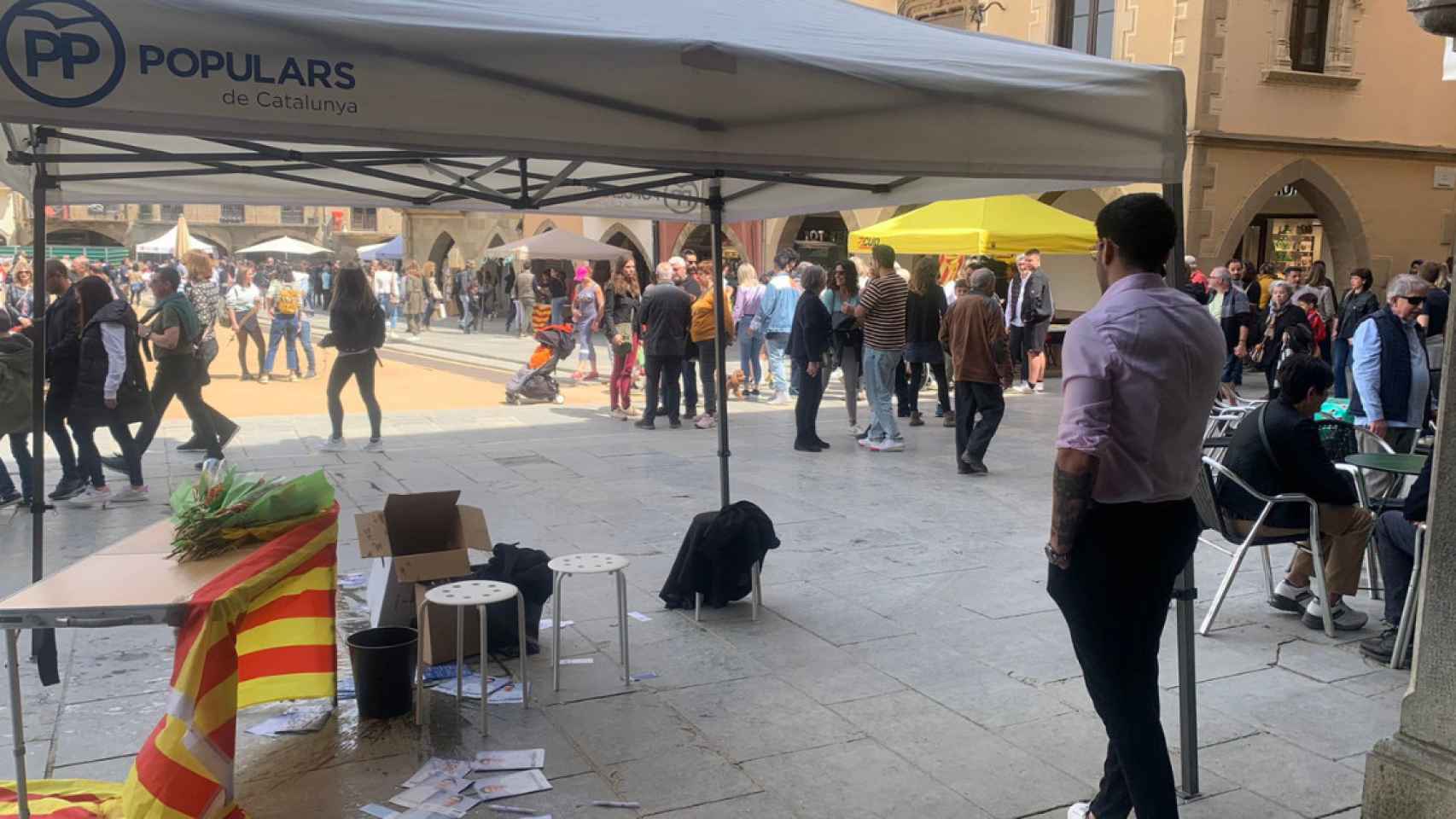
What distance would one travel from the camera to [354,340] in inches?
386

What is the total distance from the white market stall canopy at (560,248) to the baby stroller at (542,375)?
12.6 ft

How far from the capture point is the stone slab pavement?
11.6 feet

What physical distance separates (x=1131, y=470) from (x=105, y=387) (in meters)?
7.06

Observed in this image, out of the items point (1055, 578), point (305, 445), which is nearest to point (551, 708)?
point (1055, 578)

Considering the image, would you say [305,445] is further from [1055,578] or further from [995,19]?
[995,19]

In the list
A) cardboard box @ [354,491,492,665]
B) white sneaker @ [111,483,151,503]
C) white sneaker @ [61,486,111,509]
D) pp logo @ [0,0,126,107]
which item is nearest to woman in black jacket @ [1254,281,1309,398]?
cardboard box @ [354,491,492,665]

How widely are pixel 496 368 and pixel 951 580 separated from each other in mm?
14009

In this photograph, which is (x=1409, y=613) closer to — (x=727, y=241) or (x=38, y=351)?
(x=38, y=351)

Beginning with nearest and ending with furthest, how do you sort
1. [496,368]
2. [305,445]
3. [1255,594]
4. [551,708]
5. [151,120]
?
[151,120] < [551,708] < [1255,594] < [305,445] < [496,368]

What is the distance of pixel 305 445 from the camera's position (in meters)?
10.2

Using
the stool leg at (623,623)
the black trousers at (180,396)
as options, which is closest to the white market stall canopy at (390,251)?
the black trousers at (180,396)

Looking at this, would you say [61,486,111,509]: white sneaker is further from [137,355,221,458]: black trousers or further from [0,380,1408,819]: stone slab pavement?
[137,355,221,458]: black trousers

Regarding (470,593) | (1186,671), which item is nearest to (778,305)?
(470,593)

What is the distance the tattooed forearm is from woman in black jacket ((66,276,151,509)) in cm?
687
